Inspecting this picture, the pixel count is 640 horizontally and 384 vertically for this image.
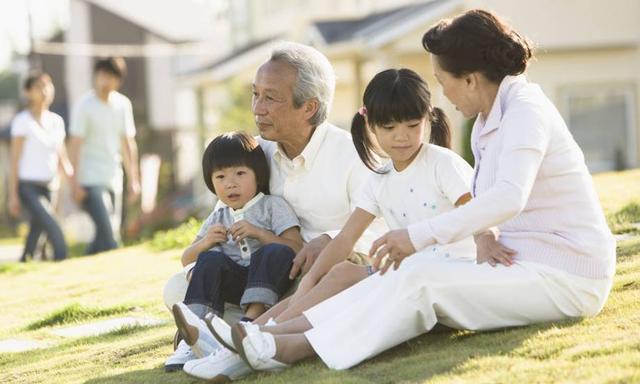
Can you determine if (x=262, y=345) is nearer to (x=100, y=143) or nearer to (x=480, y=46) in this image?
(x=480, y=46)

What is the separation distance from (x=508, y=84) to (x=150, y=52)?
1507 inches

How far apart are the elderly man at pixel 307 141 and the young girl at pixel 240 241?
0.10m

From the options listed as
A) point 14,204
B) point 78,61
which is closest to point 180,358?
point 14,204

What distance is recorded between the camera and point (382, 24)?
21984 millimetres

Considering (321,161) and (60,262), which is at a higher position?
(321,161)

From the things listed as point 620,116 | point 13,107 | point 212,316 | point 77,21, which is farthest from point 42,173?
point 13,107

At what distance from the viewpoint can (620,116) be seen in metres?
22.2

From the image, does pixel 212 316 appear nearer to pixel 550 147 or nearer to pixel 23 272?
pixel 550 147

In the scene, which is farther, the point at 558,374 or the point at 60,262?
the point at 60,262

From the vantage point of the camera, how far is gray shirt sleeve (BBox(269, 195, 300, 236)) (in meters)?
5.51

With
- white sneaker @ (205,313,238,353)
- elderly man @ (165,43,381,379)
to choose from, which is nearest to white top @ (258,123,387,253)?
elderly man @ (165,43,381,379)

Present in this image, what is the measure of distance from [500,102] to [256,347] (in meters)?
1.25

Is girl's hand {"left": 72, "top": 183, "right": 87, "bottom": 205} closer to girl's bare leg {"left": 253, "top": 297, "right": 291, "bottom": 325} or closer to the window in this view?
girl's bare leg {"left": 253, "top": 297, "right": 291, "bottom": 325}

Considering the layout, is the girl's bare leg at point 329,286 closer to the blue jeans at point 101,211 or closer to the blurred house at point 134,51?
the blue jeans at point 101,211
